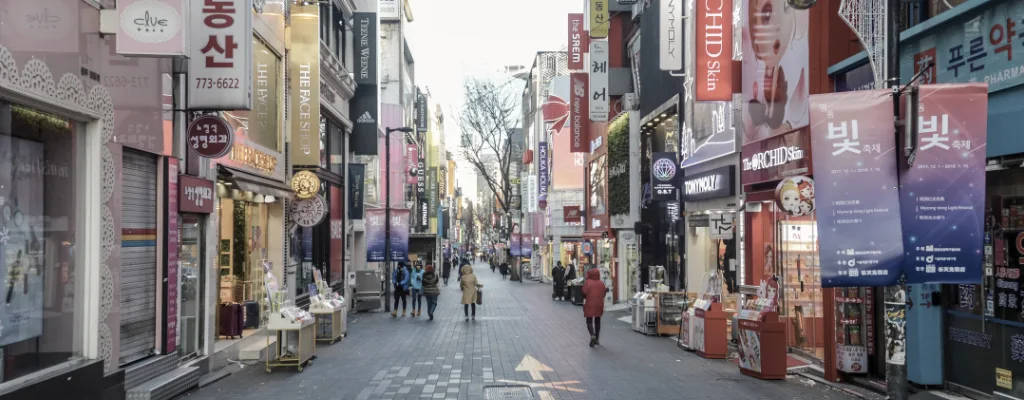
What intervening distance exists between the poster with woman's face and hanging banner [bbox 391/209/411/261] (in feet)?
53.2

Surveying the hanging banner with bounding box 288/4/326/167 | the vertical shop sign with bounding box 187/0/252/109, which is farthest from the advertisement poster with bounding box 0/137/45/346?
the hanging banner with bounding box 288/4/326/167

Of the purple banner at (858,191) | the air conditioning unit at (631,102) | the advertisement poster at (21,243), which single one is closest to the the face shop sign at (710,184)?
the air conditioning unit at (631,102)

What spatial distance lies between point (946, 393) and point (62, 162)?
10.3m

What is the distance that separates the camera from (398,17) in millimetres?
57906

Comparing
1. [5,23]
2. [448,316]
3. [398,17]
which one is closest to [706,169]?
[448,316]

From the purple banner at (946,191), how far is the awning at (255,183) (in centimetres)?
1119

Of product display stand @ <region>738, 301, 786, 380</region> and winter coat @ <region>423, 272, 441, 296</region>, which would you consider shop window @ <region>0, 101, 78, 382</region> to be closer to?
product display stand @ <region>738, 301, 786, 380</region>

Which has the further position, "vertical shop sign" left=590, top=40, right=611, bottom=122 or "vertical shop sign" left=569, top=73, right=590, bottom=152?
"vertical shop sign" left=569, top=73, right=590, bottom=152

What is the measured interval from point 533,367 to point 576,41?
1083 inches

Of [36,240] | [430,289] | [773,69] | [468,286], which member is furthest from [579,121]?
[36,240]

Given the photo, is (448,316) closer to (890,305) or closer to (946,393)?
(946,393)

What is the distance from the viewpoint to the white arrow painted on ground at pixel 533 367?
533 inches

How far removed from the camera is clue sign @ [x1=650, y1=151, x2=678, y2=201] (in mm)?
24859

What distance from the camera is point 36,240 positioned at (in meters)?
9.27
